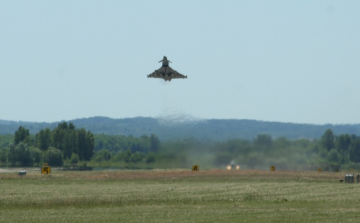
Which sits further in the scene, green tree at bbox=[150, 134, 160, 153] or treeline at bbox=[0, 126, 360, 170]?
green tree at bbox=[150, 134, 160, 153]

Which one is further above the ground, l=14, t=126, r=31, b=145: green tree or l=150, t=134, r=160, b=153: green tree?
l=14, t=126, r=31, b=145: green tree

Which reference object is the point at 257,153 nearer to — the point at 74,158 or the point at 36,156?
the point at 36,156

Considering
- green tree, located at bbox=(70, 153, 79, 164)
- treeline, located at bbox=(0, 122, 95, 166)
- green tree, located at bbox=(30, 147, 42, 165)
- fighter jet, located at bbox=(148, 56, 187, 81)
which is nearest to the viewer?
fighter jet, located at bbox=(148, 56, 187, 81)

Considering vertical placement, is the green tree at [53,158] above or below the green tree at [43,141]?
below

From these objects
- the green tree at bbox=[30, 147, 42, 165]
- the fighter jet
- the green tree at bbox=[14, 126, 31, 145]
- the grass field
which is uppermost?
the fighter jet

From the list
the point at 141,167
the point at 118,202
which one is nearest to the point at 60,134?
the point at 141,167

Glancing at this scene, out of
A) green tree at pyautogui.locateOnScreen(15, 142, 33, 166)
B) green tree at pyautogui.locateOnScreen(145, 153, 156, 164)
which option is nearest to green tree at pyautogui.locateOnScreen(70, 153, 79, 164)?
green tree at pyautogui.locateOnScreen(15, 142, 33, 166)

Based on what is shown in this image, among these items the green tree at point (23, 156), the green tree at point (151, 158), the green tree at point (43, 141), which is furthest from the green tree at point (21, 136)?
the green tree at point (151, 158)

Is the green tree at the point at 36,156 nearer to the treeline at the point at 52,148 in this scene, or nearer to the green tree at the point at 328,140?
the treeline at the point at 52,148

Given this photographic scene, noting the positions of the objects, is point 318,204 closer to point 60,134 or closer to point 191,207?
point 191,207

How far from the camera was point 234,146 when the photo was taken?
377 ft

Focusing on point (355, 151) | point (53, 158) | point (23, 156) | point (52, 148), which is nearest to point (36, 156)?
point (23, 156)

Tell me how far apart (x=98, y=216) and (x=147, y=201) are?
11619 mm

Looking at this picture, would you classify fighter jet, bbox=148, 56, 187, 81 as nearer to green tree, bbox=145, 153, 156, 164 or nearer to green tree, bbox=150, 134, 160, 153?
green tree, bbox=150, 134, 160, 153
